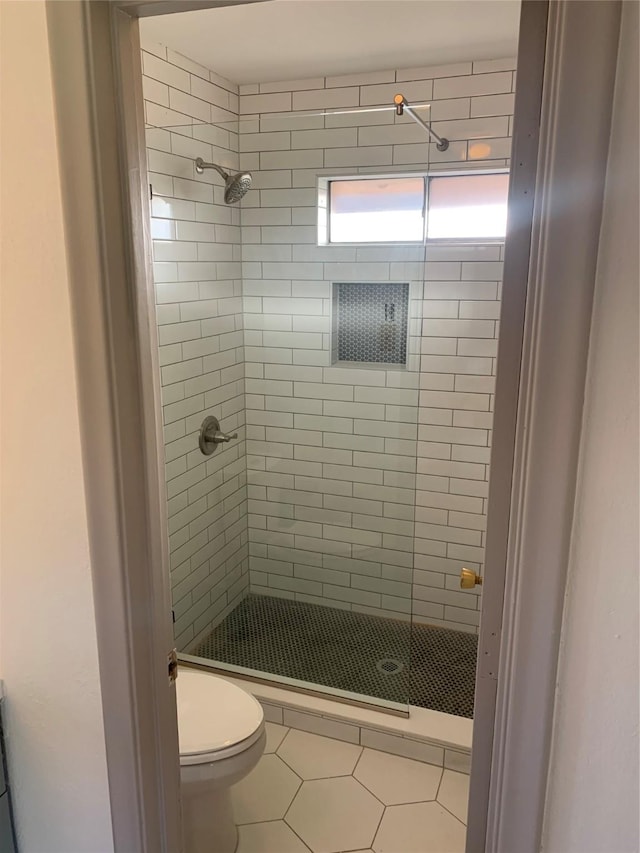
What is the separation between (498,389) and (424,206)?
6.23ft

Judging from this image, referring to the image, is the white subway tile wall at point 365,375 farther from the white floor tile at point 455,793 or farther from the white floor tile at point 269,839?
the white floor tile at point 269,839

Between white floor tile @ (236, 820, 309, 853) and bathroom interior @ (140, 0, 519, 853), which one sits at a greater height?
bathroom interior @ (140, 0, 519, 853)

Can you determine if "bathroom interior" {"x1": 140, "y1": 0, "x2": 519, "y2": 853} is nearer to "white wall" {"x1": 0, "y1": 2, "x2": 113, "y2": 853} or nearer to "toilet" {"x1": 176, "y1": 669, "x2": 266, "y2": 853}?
"toilet" {"x1": 176, "y1": 669, "x2": 266, "y2": 853}

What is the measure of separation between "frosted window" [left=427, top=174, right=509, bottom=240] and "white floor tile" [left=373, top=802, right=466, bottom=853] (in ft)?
7.00

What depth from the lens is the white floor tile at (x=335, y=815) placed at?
188cm

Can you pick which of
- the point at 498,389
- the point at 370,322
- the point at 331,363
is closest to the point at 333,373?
the point at 331,363

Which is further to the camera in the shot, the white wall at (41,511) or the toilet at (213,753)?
the toilet at (213,753)

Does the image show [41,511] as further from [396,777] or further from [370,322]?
[370,322]

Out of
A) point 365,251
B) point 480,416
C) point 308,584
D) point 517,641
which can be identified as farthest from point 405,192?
point 517,641

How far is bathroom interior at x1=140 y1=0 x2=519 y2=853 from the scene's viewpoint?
2145 mm

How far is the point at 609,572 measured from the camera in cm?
82

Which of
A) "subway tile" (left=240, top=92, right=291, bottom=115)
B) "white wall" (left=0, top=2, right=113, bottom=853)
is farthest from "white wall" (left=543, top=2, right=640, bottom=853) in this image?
"subway tile" (left=240, top=92, right=291, bottom=115)

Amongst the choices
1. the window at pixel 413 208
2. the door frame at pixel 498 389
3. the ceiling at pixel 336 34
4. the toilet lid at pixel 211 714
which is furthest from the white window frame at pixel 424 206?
the toilet lid at pixel 211 714

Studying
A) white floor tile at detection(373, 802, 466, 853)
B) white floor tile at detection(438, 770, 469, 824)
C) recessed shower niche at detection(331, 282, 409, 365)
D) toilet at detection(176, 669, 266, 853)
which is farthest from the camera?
recessed shower niche at detection(331, 282, 409, 365)
